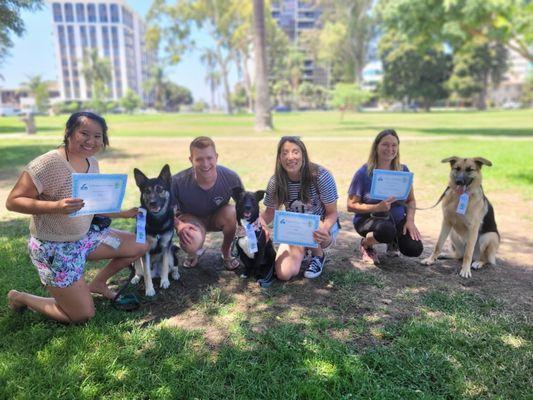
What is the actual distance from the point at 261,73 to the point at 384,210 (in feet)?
62.6

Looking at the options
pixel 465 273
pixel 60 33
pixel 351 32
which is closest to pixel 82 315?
pixel 465 273

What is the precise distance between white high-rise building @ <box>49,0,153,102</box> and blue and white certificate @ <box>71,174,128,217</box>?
475ft

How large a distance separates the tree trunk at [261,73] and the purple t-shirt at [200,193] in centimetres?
1849

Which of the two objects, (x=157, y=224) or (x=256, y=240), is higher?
(x=157, y=224)

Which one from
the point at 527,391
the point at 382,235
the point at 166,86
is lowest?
the point at 527,391

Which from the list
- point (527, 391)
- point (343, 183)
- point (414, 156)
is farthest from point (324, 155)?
point (527, 391)

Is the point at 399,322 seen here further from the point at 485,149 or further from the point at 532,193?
the point at 485,149

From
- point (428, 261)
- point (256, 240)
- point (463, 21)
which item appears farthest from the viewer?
point (463, 21)

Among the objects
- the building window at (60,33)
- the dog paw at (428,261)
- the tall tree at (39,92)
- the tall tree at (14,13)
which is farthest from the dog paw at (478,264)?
the building window at (60,33)

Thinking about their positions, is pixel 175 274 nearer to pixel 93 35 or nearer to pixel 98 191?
pixel 98 191

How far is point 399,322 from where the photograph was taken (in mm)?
3691

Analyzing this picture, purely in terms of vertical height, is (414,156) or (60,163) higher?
(60,163)

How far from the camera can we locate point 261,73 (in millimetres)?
22328

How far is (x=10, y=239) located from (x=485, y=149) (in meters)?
14.9
